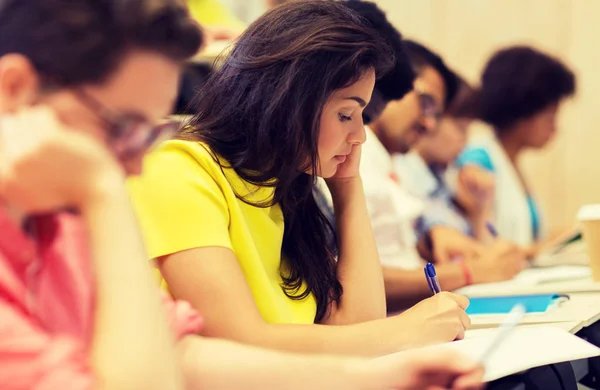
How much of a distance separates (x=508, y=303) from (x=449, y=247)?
2.75 ft

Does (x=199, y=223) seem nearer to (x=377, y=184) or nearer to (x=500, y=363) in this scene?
(x=500, y=363)

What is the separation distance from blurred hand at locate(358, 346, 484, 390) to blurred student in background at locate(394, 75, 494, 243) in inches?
73.6

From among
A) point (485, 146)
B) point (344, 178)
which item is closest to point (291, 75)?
point (344, 178)

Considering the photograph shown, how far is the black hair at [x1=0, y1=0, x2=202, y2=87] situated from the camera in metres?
0.70

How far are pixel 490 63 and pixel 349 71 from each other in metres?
2.30

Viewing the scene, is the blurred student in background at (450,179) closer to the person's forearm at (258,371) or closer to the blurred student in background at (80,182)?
the person's forearm at (258,371)

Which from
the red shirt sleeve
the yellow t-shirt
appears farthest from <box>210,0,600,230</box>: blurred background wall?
the red shirt sleeve

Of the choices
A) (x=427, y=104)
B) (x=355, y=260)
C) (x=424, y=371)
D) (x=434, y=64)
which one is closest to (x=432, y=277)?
Result: (x=355, y=260)

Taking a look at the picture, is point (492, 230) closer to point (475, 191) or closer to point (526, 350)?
point (475, 191)

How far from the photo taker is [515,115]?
342 cm

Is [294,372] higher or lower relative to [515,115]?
higher

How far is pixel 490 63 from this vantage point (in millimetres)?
3457

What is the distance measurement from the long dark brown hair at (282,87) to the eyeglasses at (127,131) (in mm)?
521

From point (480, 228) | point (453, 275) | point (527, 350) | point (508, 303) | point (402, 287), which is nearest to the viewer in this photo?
point (527, 350)
